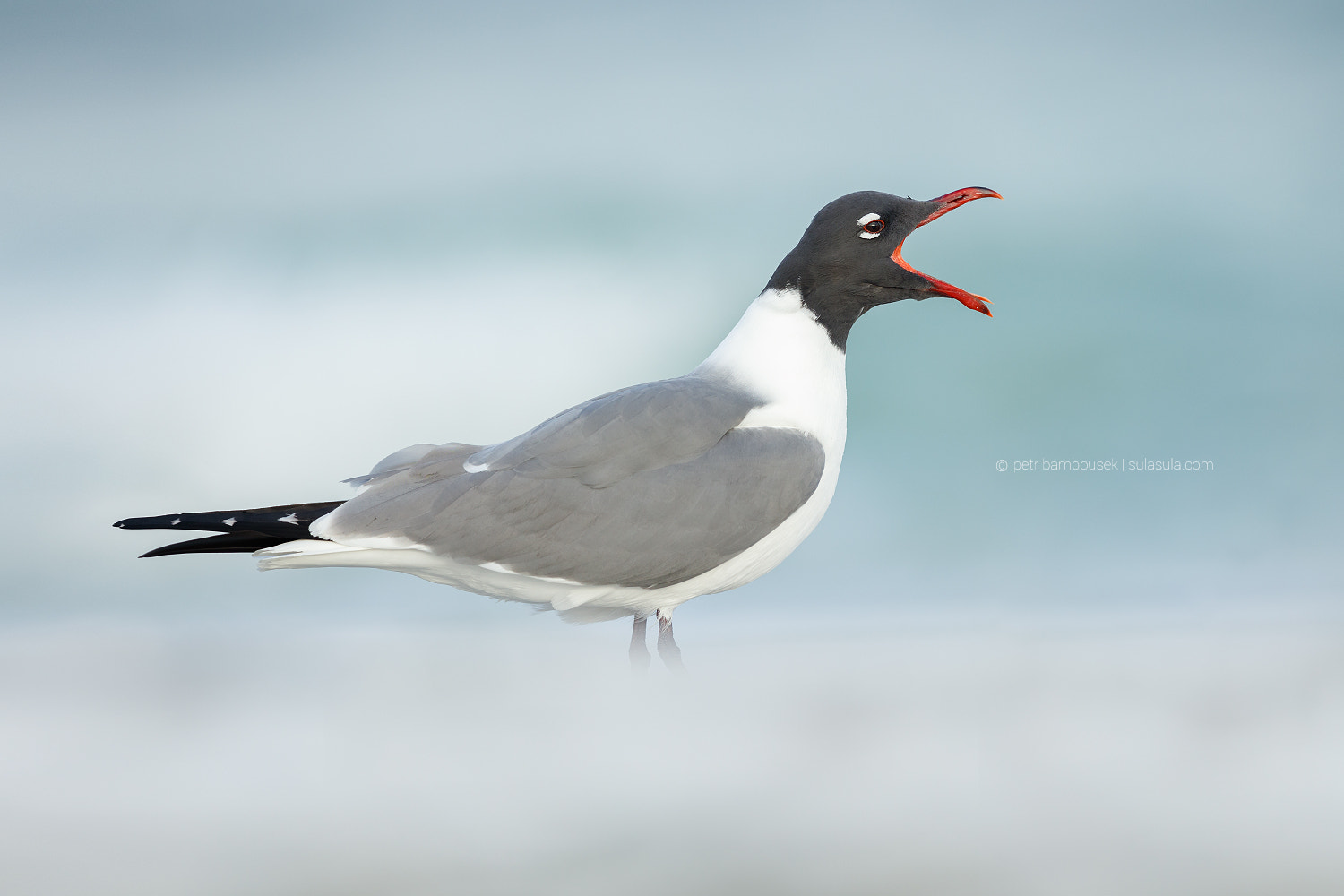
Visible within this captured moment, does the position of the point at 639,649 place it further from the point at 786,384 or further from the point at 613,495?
the point at 786,384

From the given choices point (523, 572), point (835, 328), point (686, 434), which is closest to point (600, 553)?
point (523, 572)

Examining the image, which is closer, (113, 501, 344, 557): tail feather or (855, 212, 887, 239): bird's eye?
(113, 501, 344, 557): tail feather

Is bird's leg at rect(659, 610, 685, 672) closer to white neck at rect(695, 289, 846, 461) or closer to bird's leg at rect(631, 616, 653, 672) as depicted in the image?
bird's leg at rect(631, 616, 653, 672)

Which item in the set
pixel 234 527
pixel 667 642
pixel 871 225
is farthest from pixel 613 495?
pixel 871 225

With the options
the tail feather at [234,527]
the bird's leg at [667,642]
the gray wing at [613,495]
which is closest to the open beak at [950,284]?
the gray wing at [613,495]

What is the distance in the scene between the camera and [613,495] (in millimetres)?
3133

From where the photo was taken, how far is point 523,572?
3.11 meters

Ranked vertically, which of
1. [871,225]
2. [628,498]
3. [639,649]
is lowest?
[639,649]

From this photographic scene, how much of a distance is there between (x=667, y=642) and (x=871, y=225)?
1.38 m

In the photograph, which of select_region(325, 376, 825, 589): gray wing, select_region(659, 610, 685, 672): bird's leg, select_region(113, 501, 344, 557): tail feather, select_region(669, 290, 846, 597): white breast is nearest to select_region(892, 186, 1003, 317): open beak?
select_region(669, 290, 846, 597): white breast

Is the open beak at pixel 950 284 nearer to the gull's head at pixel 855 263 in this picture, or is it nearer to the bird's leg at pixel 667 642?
the gull's head at pixel 855 263

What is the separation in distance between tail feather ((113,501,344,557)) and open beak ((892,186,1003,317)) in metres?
1.86

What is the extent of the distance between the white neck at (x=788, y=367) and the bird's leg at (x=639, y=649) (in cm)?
69

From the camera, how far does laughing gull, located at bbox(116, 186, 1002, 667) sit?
3.09m
